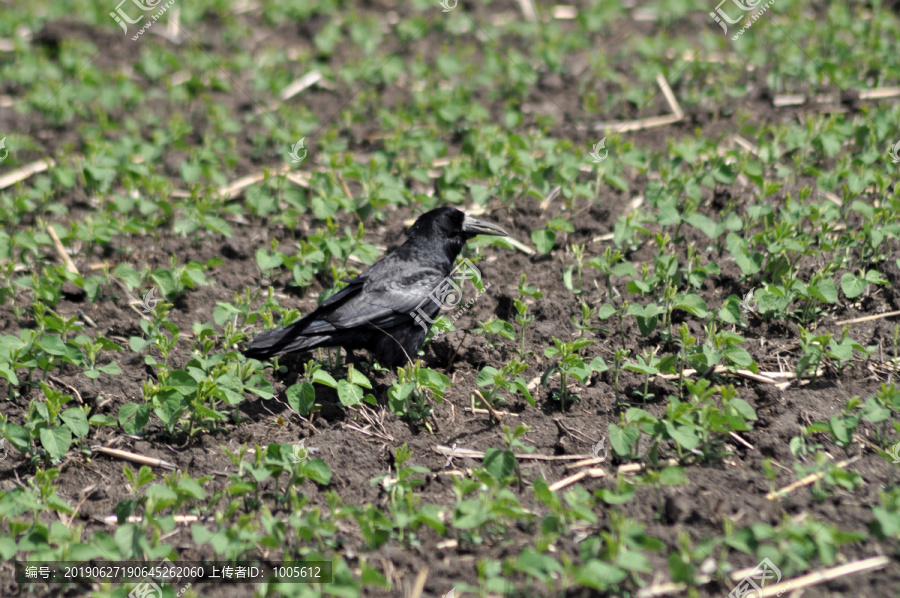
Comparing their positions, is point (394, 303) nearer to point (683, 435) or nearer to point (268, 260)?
point (268, 260)

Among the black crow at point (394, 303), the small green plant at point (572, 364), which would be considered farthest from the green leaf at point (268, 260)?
the small green plant at point (572, 364)

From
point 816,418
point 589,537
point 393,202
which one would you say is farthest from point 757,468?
point 393,202

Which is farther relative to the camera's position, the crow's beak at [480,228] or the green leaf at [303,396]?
the crow's beak at [480,228]

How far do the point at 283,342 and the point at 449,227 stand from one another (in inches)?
64.4

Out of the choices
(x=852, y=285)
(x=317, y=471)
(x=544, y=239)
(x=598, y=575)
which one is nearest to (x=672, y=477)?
(x=598, y=575)

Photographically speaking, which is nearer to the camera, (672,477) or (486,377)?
(672,477)

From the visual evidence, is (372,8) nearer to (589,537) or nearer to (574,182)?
(574,182)

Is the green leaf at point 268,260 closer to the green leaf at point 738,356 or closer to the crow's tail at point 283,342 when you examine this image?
the crow's tail at point 283,342

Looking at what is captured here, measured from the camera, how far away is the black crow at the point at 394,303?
5.23m

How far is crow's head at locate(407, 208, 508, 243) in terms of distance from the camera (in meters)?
6.11

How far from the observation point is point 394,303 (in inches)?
222

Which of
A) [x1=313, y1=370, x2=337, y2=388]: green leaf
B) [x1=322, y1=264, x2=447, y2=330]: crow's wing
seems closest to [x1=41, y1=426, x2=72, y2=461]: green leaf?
[x1=313, y1=370, x2=337, y2=388]: green leaf

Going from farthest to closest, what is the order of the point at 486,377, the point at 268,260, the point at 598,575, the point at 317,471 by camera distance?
1. the point at 268,260
2. the point at 486,377
3. the point at 317,471
4. the point at 598,575

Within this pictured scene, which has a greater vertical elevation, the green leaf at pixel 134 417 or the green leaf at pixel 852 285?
the green leaf at pixel 134 417
